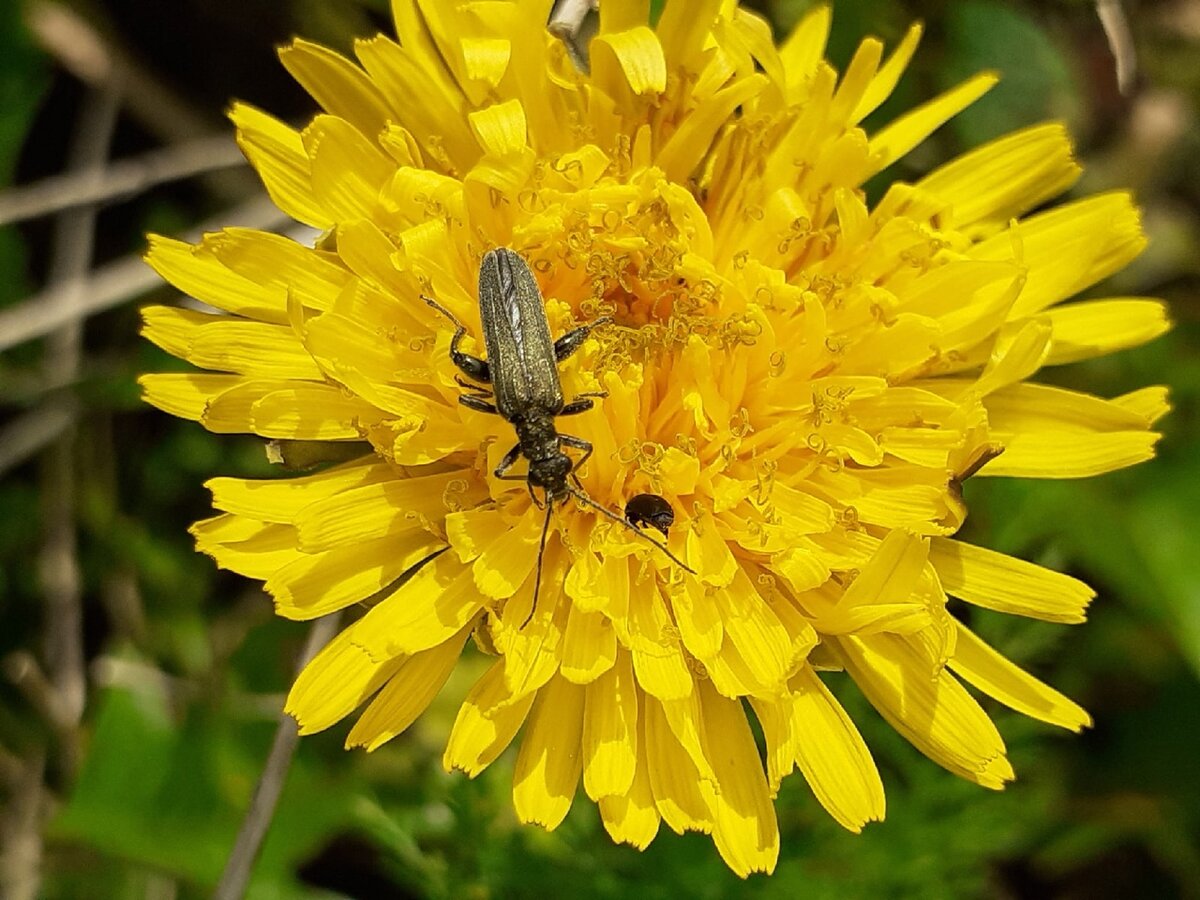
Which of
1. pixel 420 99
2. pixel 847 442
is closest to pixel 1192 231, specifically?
pixel 847 442

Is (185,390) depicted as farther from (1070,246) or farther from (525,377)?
(1070,246)

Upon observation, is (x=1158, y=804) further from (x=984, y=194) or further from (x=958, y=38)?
(x=958, y=38)

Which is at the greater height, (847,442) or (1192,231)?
(847,442)

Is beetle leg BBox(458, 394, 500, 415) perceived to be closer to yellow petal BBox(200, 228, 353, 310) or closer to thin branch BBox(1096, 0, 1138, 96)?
yellow petal BBox(200, 228, 353, 310)

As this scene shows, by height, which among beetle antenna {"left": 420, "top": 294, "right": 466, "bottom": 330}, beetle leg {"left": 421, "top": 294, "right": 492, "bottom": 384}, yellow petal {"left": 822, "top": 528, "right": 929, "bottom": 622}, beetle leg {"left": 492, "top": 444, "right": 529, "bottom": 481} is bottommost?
yellow petal {"left": 822, "top": 528, "right": 929, "bottom": 622}

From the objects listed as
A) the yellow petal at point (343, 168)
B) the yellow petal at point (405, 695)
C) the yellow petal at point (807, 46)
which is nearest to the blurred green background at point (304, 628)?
the yellow petal at point (405, 695)

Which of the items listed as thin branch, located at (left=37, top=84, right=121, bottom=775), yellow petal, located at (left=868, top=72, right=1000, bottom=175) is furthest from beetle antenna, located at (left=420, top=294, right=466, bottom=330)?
thin branch, located at (left=37, top=84, right=121, bottom=775)

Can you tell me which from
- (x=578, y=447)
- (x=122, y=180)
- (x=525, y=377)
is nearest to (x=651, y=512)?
(x=578, y=447)

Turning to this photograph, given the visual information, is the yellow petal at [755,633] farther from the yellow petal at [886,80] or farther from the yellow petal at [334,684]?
the yellow petal at [886,80]
